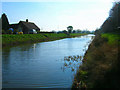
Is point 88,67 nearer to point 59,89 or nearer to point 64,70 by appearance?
point 59,89

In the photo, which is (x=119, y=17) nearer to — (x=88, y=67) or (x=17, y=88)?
(x=88, y=67)

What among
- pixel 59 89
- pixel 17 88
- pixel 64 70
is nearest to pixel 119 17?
pixel 64 70

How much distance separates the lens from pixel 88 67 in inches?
307

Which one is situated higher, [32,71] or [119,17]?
[119,17]

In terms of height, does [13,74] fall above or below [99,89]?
below

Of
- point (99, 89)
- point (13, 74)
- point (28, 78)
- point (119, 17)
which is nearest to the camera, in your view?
point (99, 89)

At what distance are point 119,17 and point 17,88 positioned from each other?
13.3m

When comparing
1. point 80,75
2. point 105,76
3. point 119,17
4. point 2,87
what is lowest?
point 2,87

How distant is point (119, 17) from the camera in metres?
15.8

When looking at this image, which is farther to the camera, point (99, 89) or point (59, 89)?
point (59, 89)

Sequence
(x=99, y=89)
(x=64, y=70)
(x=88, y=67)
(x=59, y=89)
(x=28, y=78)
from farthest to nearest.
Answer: (x=64, y=70) < (x=28, y=78) < (x=88, y=67) < (x=59, y=89) < (x=99, y=89)

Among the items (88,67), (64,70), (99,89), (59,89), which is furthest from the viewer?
(64,70)

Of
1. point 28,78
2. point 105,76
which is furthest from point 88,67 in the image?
point 28,78

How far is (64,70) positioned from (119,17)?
966 centimetres
